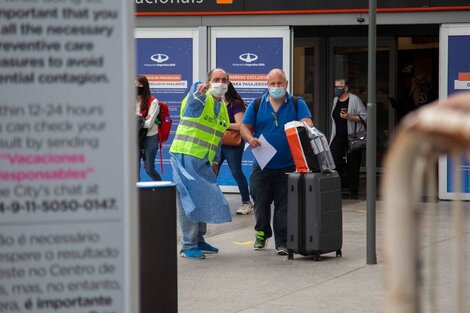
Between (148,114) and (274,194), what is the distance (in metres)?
4.20

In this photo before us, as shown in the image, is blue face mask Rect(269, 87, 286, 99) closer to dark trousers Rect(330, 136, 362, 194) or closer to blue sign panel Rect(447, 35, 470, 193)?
blue sign panel Rect(447, 35, 470, 193)

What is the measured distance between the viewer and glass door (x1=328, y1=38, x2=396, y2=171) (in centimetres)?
1892

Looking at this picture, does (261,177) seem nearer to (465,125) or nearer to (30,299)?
(30,299)

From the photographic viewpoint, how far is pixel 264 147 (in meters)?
10.8

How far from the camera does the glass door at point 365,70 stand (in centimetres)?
1892

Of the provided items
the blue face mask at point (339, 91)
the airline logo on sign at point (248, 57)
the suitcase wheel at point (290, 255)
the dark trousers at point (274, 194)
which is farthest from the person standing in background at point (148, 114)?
the suitcase wheel at point (290, 255)

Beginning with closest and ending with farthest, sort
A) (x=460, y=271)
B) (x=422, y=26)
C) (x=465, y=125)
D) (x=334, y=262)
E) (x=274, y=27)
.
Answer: (x=465, y=125) < (x=460, y=271) < (x=334, y=262) < (x=274, y=27) < (x=422, y=26)

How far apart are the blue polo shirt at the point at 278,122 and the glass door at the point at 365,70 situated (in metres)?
8.00

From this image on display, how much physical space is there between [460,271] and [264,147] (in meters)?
8.84

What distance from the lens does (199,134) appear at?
10.7 metres

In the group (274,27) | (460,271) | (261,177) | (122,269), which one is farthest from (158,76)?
(460,271)

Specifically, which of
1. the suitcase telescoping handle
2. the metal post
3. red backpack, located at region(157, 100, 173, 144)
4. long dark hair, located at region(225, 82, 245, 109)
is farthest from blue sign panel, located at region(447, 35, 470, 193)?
the metal post

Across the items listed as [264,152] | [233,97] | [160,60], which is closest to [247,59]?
[160,60]

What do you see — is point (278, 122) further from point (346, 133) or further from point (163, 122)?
point (346, 133)
